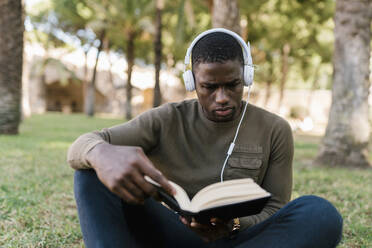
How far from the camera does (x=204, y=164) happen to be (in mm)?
2084

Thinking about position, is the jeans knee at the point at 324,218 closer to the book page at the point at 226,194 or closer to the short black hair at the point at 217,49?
the book page at the point at 226,194

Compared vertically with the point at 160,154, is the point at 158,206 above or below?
below

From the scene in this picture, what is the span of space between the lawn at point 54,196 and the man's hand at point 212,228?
50.6 inches

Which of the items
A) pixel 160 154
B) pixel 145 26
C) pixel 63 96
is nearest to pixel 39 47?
pixel 63 96

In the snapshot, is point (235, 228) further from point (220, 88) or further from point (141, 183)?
point (220, 88)

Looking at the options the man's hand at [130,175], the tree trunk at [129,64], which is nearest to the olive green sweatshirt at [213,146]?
the man's hand at [130,175]

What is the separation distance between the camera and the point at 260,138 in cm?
209

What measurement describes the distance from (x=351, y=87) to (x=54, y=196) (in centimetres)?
516

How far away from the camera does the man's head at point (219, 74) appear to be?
6.50ft

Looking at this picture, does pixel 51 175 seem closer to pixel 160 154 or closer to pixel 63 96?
pixel 160 154

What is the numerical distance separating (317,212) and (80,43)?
27.4m

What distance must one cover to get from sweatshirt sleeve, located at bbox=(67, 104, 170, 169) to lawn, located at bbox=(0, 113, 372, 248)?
1.06 m

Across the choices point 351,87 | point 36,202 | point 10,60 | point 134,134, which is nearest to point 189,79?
point 134,134

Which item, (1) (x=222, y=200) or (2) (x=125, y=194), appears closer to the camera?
(1) (x=222, y=200)
